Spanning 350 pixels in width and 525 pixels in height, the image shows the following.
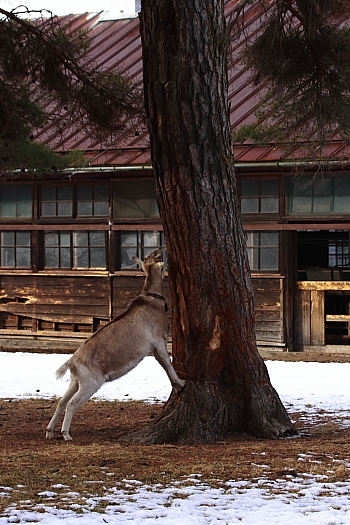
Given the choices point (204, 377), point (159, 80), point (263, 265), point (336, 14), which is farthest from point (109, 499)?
point (263, 265)

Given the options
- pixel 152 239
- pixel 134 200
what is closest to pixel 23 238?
pixel 134 200

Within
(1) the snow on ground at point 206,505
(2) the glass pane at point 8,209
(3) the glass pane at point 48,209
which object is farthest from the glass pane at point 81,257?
(1) the snow on ground at point 206,505

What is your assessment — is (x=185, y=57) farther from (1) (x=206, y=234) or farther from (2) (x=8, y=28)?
(2) (x=8, y=28)

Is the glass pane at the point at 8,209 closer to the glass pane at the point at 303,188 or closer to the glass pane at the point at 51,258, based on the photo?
the glass pane at the point at 51,258

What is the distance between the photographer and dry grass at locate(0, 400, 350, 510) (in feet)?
16.4

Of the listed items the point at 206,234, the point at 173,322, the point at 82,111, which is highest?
the point at 82,111

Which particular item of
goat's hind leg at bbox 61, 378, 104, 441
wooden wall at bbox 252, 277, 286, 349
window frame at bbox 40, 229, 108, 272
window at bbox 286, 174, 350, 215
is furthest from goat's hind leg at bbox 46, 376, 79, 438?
window frame at bbox 40, 229, 108, 272

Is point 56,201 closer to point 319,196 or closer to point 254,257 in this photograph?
point 254,257

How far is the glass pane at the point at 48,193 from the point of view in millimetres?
15992

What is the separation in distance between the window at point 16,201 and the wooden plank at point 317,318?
6.27 meters

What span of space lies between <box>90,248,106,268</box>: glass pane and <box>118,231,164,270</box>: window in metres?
0.39

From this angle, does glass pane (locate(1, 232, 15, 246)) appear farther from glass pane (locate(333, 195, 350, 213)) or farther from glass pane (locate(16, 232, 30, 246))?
glass pane (locate(333, 195, 350, 213))

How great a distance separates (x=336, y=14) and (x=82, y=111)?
141 inches

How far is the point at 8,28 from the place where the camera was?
938 centimetres
